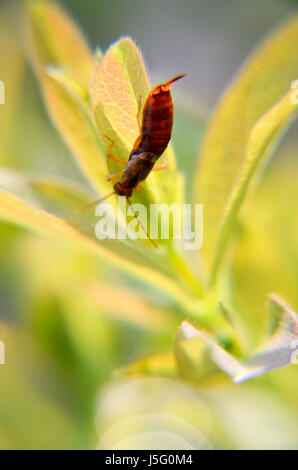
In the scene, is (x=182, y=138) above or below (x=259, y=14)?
below

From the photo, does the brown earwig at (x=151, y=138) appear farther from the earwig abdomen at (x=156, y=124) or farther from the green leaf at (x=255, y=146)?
the green leaf at (x=255, y=146)

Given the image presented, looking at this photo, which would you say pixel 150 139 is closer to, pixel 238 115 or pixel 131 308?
pixel 238 115

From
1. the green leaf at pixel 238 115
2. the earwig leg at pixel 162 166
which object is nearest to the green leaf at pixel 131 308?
the green leaf at pixel 238 115

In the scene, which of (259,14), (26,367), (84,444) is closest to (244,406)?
(84,444)

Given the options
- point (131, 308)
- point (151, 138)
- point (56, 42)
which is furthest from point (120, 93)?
point (131, 308)

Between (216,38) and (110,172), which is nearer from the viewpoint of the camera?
(110,172)
